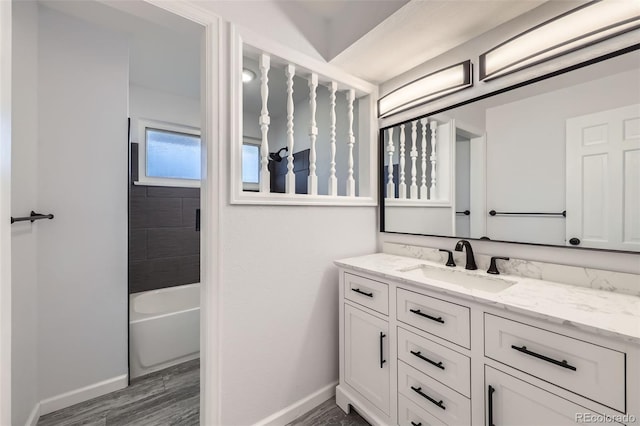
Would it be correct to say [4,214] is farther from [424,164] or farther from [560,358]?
[424,164]

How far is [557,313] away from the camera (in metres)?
0.84

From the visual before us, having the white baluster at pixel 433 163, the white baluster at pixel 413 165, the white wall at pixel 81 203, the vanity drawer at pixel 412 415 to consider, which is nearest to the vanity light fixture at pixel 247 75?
the white wall at pixel 81 203

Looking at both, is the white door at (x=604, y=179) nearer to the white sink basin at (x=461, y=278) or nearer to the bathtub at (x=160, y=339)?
the white sink basin at (x=461, y=278)

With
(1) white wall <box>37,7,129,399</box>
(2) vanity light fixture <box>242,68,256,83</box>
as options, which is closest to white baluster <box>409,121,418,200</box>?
(2) vanity light fixture <box>242,68,256,83</box>

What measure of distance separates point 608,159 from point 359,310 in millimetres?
1309

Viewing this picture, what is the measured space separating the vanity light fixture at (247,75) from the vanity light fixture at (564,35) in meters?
1.85

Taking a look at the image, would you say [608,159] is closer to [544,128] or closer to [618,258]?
[544,128]

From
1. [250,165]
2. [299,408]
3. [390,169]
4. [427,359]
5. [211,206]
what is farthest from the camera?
[250,165]

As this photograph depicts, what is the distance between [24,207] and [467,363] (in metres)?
2.25

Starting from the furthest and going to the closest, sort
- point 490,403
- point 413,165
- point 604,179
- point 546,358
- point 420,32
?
point 413,165 → point 420,32 → point 604,179 → point 490,403 → point 546,358

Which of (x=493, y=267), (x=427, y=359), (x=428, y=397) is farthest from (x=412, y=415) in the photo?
(x=493, y=267)

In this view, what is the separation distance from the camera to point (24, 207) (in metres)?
1.38

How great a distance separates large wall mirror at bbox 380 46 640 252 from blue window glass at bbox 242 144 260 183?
7.66 ft

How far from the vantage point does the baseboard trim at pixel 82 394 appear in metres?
1.58
